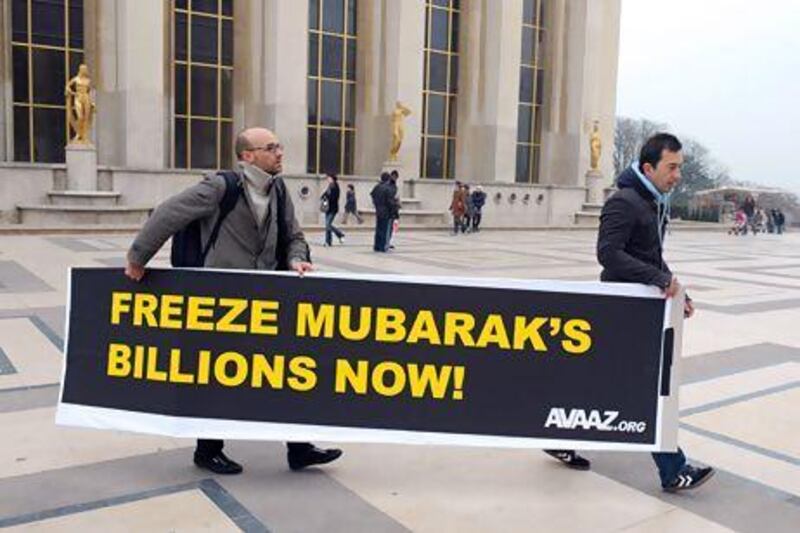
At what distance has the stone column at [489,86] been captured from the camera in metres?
34.8

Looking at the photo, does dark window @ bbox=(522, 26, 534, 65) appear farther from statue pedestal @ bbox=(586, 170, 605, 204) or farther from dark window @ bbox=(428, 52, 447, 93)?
statue pedestal @ bbox=(586, 170, 605, 204)

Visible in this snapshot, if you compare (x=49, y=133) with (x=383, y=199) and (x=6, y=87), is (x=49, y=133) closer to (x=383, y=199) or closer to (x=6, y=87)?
(x=6, y=87)

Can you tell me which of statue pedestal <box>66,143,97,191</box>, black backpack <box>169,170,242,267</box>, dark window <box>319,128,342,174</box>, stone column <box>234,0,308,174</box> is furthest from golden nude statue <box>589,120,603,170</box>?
black backpack <box>169,170,242,267</box>

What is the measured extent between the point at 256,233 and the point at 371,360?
0.98m

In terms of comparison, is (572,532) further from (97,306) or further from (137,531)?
(97,306)

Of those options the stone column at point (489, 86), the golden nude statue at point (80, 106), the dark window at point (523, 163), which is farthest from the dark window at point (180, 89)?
the dark window at point (523, 163)

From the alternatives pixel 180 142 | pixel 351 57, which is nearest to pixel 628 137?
pixel 351 57

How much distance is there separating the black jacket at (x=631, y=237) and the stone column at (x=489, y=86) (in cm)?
3102

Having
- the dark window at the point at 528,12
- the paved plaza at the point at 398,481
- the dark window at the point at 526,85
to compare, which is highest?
the dark window at the point at 528,12

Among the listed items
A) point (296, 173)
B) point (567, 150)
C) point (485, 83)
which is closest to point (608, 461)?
point (296, 173)

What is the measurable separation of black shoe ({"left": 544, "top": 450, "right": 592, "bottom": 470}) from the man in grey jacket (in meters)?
1.38

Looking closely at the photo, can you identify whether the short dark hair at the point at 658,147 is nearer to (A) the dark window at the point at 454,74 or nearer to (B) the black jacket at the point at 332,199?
(B) the black jacket at the point at 332,199

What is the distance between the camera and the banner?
4.31 metres

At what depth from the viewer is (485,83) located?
3531 centimetres
